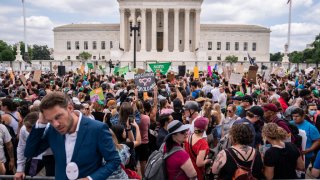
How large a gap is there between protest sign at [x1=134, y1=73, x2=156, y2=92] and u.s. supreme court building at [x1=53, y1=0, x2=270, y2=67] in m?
46.7

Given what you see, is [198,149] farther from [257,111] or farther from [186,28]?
[186,28]

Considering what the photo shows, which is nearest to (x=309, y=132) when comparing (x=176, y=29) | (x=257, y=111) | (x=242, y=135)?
(x=257, y=111)

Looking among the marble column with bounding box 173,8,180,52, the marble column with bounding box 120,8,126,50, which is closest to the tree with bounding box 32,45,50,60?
the marble column with bounding box 120,8,126,50

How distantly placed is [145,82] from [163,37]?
65890mm

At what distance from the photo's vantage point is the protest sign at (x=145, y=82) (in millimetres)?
11586

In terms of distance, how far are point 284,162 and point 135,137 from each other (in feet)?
9.78

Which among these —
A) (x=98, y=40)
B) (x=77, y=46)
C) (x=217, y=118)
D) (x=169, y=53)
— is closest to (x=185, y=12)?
(x=169, y=53)

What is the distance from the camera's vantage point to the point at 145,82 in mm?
11617

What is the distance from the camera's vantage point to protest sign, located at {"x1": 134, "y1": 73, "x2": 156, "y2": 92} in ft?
38.0

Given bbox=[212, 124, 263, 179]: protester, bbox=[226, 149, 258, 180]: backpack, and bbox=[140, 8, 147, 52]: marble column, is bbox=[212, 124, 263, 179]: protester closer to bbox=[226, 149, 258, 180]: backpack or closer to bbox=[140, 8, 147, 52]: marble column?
bbox=[226, 149, 258, 180]: backpack

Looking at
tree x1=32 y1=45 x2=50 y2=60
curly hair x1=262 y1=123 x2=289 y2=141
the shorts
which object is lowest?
the shorts

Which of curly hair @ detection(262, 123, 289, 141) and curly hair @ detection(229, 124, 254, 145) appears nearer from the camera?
curly hair @ detection(229, 124, 254, 145)

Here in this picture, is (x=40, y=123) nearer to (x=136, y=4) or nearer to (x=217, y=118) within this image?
(x=217, y=118)

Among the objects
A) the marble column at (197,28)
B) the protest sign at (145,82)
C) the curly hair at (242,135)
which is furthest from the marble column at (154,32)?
the curly hair at (242,135)
